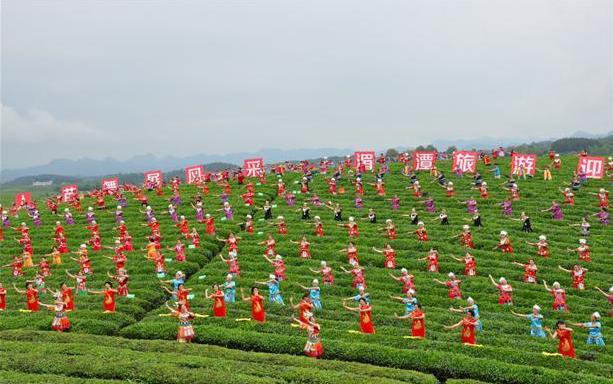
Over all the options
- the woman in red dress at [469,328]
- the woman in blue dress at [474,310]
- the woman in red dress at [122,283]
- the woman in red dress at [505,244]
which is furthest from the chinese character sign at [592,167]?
the woman in red dress at [122,283]

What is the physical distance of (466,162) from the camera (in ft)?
162

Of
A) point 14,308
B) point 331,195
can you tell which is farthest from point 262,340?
point 331,195

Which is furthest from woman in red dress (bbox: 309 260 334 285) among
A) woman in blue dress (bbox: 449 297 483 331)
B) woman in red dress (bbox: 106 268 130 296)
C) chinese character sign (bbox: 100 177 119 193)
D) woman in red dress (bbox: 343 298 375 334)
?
chinese character sign (bbox: 100 177 119 193)

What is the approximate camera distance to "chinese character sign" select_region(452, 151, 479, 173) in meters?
49.2

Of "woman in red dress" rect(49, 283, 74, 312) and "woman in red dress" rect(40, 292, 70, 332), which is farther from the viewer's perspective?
"woman in red dress" rect(49, 283, 74, 312)

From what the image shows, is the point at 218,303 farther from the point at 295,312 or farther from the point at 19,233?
the point at 19,233

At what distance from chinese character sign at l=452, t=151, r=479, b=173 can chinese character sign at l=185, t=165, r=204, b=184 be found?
23929 millimetres

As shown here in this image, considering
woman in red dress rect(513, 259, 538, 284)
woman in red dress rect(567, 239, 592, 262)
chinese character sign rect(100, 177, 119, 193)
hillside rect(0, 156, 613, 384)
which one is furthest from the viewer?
chinese character sign rect(100, 177, 119, 193)

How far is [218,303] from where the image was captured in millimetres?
23078

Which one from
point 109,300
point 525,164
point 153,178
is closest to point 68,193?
point 153,178

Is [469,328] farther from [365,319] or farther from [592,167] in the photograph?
[592,167]

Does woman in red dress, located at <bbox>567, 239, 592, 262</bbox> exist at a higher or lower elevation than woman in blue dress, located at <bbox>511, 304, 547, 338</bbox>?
higher

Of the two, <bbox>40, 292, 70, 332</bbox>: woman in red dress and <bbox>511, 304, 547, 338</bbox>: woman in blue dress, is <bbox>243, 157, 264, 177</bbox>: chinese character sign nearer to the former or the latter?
<bbox>40, 292, 70, 332</bbox>: woman in red dress

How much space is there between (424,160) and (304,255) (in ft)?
79.5
